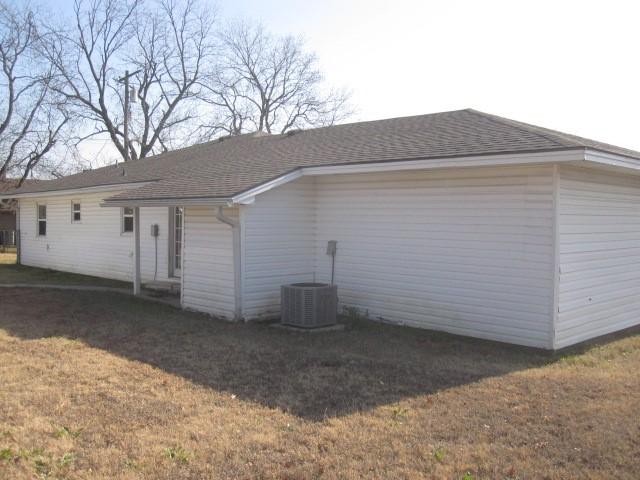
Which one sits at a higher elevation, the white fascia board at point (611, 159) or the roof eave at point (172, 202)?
the white fascia board at point (611, 159)

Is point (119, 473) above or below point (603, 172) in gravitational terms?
below

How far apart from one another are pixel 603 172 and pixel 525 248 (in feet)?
6.76

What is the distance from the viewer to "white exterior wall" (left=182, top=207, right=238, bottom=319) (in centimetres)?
1055

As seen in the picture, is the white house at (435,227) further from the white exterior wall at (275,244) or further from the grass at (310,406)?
the grass at (310,406)

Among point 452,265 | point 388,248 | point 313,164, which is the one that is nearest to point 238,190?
point 313,164

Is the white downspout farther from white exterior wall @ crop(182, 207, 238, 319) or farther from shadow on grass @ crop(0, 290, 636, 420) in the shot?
shadow on grass @ crop(0, 290, 636, 420)

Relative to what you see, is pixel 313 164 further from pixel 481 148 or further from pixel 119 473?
pixel 119 473

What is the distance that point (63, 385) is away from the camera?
21.2ft

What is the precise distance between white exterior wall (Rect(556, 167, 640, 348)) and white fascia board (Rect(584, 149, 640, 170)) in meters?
0.56

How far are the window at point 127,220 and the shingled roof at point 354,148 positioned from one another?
0.79 metres

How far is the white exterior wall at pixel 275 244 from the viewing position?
34.3ft

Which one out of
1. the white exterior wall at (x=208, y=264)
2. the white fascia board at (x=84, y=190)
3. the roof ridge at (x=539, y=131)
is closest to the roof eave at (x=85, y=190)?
the white fascia board at (x=84, y=190)

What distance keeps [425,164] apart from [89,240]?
1201cm

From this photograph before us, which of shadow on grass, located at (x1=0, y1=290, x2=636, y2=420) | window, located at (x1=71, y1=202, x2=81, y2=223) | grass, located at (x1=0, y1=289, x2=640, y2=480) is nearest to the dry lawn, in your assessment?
window, located at (x1=71, y1=202, x2=81, y2=223)
